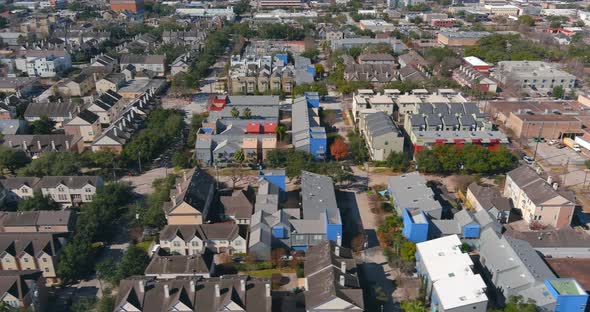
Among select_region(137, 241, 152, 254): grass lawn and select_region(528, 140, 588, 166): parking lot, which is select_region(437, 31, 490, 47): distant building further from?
select_region(137, 241, 152, 254): grass lawn

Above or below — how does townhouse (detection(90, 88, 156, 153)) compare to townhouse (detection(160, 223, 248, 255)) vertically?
above

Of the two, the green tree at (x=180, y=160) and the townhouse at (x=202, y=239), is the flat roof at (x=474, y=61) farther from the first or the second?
the townhouse at (x=202, y=239)

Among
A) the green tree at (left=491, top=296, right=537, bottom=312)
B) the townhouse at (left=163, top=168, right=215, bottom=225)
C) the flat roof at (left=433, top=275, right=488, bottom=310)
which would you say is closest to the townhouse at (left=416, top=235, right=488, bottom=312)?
the flat roof at (left=433, top=275, right=488, bottom=310)

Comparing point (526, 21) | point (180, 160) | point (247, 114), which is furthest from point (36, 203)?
point (526, 21)

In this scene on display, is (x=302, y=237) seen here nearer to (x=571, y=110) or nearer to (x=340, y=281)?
(x=340, y=281)

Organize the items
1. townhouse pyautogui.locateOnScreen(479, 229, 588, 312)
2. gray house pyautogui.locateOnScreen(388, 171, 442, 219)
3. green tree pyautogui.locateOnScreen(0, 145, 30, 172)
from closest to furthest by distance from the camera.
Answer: townhouse pyautogui.locateOnScreen(479, 229, 588, 312) → gray house pyautogui.locateOnScreen(388, 171, 442, 219) → green tree pyautogui.locateOnScreen(0, 145, 30, 172)

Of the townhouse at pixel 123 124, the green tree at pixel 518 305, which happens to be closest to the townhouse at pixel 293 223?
the green tree at pixel 518 305
